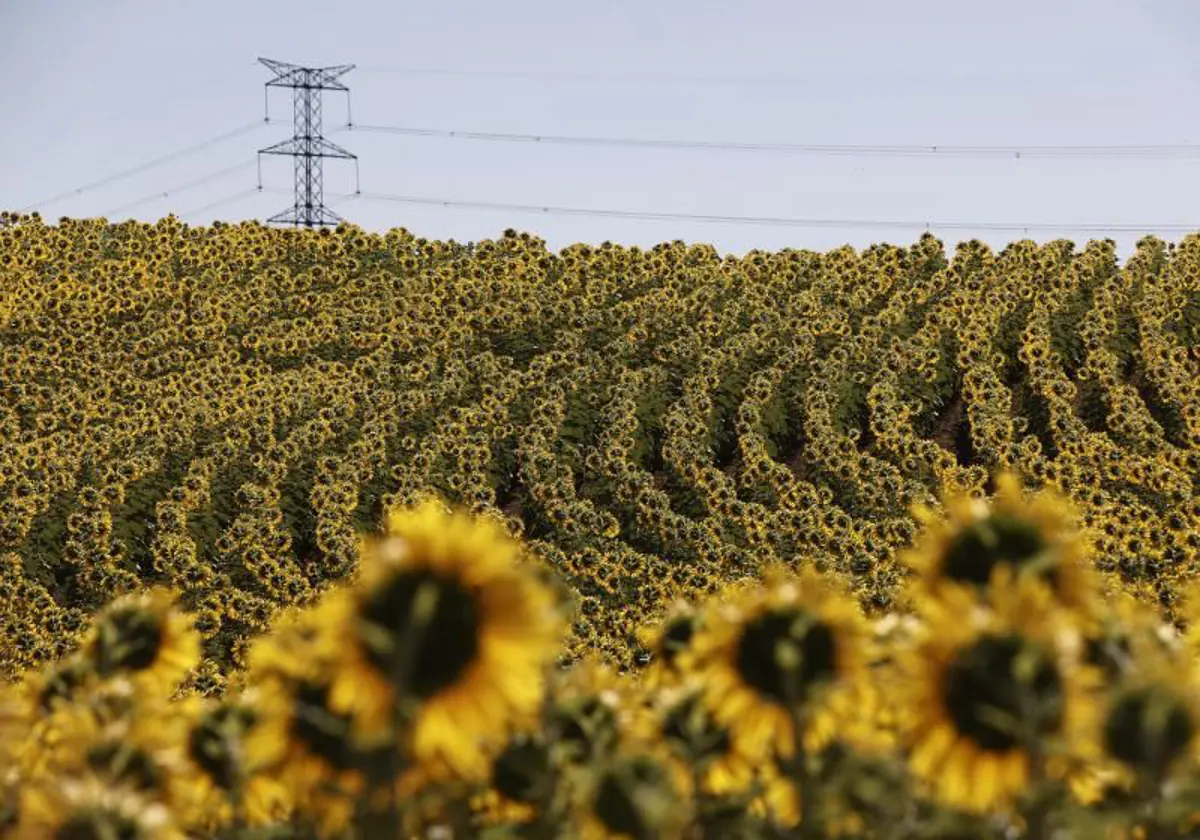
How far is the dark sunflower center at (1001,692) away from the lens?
3.43m

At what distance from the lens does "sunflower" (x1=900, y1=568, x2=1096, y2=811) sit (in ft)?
11.3

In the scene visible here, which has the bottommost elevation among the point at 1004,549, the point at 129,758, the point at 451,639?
the point at 129,758

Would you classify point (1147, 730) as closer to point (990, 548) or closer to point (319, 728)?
point (990, 548)

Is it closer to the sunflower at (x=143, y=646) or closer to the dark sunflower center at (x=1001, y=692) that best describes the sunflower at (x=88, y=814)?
the sunflower at (x=143, y=646)

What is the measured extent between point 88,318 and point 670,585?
49.2 ft

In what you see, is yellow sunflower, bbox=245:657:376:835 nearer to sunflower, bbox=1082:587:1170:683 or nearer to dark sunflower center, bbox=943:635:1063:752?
dark sunflower center, bbox=943:635:1063:752

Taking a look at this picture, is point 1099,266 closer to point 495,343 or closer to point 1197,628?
point 495,343

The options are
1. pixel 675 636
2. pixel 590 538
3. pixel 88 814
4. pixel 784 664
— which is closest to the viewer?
pixel 88 814

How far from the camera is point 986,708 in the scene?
11.5 ft

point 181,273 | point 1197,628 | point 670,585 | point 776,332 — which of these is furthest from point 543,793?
point 181,273

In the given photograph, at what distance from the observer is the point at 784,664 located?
13.0ft

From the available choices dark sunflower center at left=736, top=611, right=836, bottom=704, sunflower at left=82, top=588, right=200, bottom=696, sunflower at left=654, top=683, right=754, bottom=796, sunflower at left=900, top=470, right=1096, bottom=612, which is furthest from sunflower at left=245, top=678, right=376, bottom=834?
sunflower at left=900, top=470, right=1096, bottom=612

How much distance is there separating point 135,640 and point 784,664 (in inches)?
76.7

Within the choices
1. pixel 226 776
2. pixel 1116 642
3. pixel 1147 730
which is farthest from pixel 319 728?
pixel 1116 642
